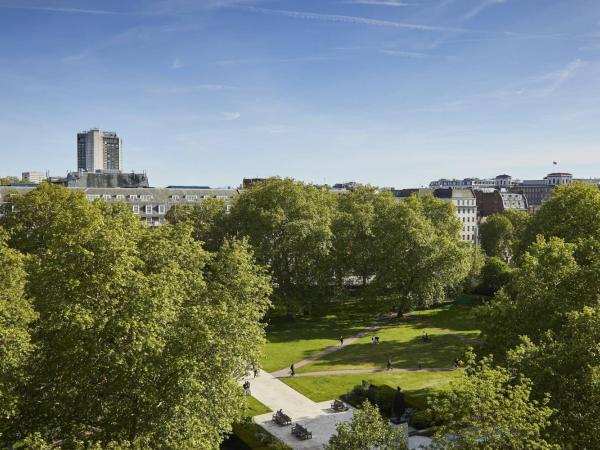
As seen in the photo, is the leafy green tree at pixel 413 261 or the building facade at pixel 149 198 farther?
the building facade at pixel 149 198

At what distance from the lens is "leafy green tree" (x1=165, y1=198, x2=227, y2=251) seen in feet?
245

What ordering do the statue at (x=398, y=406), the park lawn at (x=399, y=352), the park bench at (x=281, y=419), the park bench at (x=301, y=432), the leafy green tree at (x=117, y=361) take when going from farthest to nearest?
the park lawn at (x=399, y=352)
the park bench at (x=281, y=419)
the statue at (x=398, y=406)
the park bench at (x=301, y=432)
the leafy green tree at (x=117, y=361)

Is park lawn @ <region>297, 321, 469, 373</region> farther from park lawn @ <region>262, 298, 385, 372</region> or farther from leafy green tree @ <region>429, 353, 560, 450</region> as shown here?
leafy green tree @ <region>429, 353, 560, 450</region>

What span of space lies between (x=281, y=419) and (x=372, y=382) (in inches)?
432

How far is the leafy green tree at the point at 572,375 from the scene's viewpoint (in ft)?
72.2

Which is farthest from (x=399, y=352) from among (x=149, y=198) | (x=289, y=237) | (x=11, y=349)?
(x=149, y=198)

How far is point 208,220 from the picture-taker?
7694 centimetres

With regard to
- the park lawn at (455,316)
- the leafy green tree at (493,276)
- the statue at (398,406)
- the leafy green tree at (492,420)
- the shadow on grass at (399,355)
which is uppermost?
the leafy green tree at (492,420)

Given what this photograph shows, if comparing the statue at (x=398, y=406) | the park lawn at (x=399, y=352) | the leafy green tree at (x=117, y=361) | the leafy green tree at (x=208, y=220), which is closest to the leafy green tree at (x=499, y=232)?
the park lawn at (x=399, y=352)

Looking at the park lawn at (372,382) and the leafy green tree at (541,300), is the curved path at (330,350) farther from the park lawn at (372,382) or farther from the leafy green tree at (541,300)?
the leafy green tree at (541,300)

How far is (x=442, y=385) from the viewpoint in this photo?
4634 centimetres

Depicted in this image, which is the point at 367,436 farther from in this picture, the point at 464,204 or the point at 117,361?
the point at 464,204

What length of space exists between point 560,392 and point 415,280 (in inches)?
1739

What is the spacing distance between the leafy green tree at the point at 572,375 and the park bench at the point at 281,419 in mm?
18245
